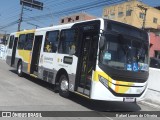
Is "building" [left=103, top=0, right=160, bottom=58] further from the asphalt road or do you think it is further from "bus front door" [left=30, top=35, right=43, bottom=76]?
the asphalt road

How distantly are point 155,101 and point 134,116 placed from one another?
12.5ft

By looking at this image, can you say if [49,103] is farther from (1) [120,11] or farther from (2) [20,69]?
(1) [120,11]

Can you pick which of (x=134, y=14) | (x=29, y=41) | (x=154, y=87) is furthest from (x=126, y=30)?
(x=134, y=14)

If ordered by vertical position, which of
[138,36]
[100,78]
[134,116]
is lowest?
[134,116]

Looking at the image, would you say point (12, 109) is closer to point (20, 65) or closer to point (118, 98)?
point (118, 98)

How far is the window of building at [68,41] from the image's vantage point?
1223 cm

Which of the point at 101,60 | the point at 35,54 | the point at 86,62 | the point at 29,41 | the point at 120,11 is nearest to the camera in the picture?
the point at 101,60

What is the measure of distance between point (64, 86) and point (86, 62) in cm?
188

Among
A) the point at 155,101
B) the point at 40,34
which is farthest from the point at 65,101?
the point at 40,34

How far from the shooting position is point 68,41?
42.0ft

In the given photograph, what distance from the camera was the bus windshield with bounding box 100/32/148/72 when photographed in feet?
34.4

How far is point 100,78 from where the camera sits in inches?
404

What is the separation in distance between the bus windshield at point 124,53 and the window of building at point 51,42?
391 centimetres

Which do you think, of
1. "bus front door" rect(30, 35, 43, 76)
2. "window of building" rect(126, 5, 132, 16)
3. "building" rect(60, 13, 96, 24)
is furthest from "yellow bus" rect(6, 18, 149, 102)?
"window of building" rect(126, 5, 132, 16)
